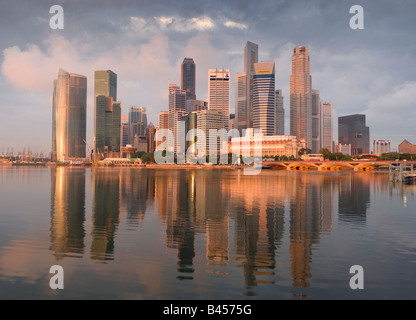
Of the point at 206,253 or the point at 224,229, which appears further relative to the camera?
the point at 224,229

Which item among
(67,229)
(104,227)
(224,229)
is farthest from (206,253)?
(67,229)

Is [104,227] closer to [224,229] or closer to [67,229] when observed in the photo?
[67,229]

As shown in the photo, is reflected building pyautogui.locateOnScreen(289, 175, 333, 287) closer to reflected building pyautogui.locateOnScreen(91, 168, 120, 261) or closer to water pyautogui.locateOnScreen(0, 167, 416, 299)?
water pyautogui.locateOnScreen(0, 167, 416, 299)

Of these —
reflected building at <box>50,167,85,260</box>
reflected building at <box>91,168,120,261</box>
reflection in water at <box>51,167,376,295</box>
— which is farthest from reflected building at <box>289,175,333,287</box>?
reflected building at <box>50,167,85,260</box>

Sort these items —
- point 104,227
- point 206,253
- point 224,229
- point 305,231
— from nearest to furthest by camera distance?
point 206,253, point 305,231, point 224,229, point 104,227

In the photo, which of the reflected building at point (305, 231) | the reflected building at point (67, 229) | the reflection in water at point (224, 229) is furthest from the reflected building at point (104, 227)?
the reflected building at point (305, 231)

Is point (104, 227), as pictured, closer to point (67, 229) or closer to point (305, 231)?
point (67, 229)

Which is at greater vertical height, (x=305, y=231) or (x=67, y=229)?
(x=67, y=229)

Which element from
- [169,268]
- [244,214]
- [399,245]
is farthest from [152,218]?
[399,245]

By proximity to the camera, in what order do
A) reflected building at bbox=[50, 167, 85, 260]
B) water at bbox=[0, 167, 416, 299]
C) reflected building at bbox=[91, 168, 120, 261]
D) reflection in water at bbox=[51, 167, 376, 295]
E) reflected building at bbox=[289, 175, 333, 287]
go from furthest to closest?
1. reflected building at bbox=[50, 167, 85, 260]
2. reflected building at bbox=[91, 168, 120, 261]
3. reflection in water at bbox=[51, 167, 376, 295]
4. reflected building at bbox=[289, 175, 333, 287]
5. water at bbox=[0, 167, 416, 299]

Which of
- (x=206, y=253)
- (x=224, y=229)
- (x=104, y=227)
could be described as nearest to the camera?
(x=206, y=253)

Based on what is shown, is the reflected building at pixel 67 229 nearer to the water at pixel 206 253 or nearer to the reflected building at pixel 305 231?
the water at pixel 206 253

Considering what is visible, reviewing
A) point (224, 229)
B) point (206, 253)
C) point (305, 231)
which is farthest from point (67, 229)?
point (305, 231)
